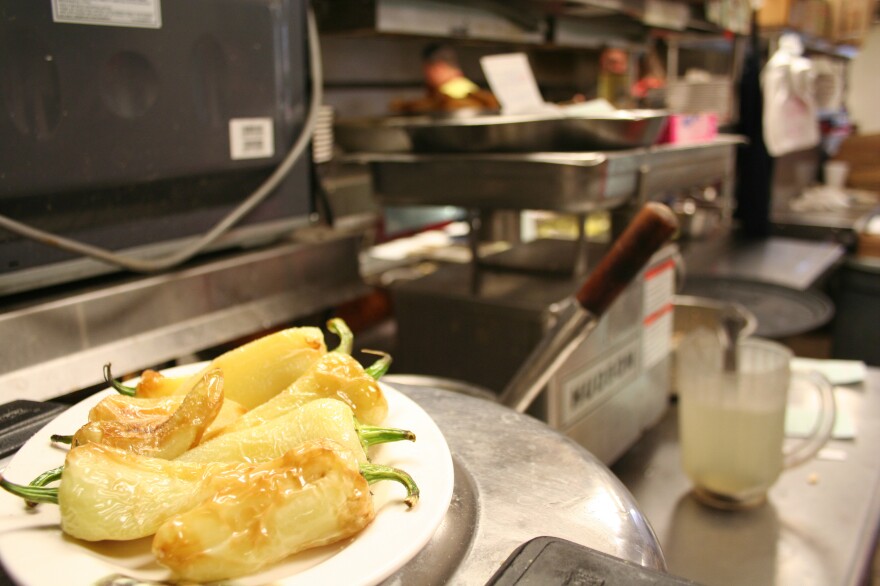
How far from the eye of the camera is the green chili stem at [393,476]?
508mm

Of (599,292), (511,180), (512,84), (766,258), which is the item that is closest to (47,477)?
(599,292)

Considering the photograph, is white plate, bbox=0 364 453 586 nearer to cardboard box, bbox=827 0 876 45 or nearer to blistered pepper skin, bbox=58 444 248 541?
blistered pepper skin, bbox=58 444 248 541

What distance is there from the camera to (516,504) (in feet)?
1.97

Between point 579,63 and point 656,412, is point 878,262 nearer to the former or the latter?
point 579,63

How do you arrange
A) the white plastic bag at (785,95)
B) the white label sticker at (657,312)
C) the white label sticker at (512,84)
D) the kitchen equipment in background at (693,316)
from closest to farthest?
the white label sticker at (657,312), the white label sticker at (512,84), the kitchen equipment in background at (693,316), the white plastic bag at (785,95)

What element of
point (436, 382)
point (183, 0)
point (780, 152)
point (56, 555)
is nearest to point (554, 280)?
point (436, 382)

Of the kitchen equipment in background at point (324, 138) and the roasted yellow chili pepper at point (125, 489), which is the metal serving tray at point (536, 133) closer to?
the kitchen equipment in background at point (324, 138)

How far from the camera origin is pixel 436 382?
1076 millimetres

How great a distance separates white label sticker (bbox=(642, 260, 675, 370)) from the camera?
1354 millimetres

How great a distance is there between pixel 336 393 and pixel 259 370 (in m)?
0.10

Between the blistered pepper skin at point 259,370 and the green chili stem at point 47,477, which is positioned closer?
the green chili stem at point 47,477

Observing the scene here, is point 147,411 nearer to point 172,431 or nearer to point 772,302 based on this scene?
point 172,431

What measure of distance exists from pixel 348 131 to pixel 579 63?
7.13 feet

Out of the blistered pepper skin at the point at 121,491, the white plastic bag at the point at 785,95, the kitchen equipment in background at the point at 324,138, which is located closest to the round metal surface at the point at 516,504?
the blistered pepper skin at the point at 121,491
